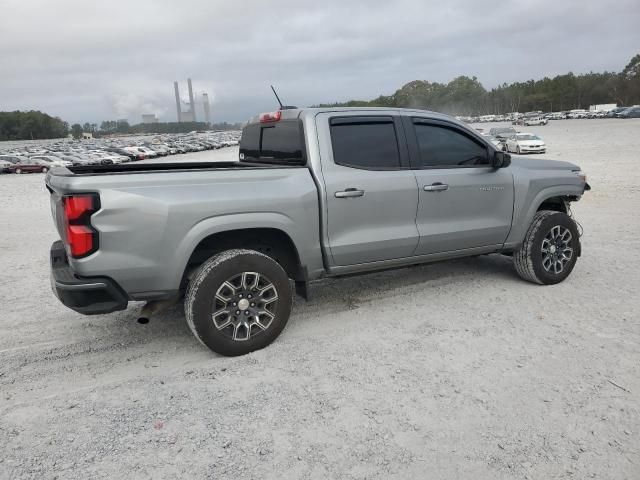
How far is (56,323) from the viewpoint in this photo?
4641 millimetres

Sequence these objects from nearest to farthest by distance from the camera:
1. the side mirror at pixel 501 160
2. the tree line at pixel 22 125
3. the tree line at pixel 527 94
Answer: the side mirror at pixel 501 160 < the tree line at pixel 527 94 < the tree line at pixel 22 125

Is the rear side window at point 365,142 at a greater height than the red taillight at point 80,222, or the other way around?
the rear side window at point 365,142

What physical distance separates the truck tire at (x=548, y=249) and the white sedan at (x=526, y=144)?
2321 cm

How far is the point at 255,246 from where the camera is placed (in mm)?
4129

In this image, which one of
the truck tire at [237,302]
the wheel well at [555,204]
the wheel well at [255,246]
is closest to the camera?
the truck tire at [237,302]

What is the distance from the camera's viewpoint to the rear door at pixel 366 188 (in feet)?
13.6

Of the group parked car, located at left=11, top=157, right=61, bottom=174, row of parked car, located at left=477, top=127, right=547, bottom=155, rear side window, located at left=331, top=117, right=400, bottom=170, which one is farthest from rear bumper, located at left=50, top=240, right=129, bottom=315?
parked car, located at left=11, top=157, right=61, bottom=174

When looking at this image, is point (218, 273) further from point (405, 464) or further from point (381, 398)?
point (405, 464)

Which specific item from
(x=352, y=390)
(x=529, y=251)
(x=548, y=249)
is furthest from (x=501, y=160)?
(x=352, y=390)

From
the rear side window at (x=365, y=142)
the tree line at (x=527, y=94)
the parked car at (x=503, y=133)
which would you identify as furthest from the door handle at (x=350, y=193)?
the tree line at (x=527, y=94)

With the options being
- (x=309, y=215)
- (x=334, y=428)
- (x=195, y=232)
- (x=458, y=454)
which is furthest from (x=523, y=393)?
(x=195, y=232)

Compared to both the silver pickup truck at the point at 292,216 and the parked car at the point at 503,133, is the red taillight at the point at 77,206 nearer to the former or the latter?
the silver pickup truck at the point at 292,216

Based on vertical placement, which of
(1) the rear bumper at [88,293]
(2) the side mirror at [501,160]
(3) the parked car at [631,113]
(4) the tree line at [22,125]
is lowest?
(1) the rear bumper at [88,293]

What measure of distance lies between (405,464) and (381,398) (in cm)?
62
